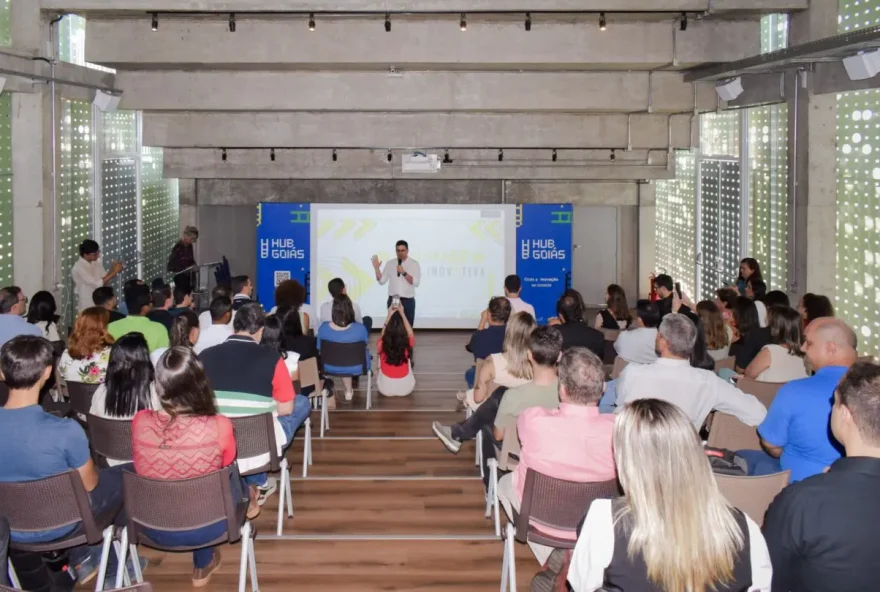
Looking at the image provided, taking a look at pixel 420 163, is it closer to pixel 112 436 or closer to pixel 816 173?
pixel 816 173

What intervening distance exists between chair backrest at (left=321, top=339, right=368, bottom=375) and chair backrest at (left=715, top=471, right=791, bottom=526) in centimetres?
519

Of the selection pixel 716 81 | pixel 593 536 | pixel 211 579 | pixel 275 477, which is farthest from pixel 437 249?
pixel 593 536

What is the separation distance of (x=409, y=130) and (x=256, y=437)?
8.34 metres

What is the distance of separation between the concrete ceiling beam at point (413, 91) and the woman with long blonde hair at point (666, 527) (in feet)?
30.4

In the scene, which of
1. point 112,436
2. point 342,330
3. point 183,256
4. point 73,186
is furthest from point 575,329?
point 183,256

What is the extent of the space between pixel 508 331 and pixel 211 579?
2.33 m

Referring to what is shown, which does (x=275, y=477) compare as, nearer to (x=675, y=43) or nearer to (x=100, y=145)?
(x=675, y=43)

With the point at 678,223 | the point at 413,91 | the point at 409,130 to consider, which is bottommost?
the point at 678,223

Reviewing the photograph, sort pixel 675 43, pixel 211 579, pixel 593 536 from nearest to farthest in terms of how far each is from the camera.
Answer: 1. pixel 593 536
2. pixel 211 579
3. pixel 675 43

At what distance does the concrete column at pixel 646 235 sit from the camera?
16391 millimetres

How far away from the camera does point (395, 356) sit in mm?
9109

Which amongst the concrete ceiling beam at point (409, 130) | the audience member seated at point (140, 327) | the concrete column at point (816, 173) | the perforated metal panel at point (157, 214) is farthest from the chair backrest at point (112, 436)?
the perforated metal panel at point (157, 214)

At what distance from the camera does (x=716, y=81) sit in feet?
37.7

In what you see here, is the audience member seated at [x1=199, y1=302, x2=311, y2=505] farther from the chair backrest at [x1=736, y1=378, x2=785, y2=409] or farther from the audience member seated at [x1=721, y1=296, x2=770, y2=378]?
the audience member seated at [x1=721, y1=296, x2=770, y2=378]
